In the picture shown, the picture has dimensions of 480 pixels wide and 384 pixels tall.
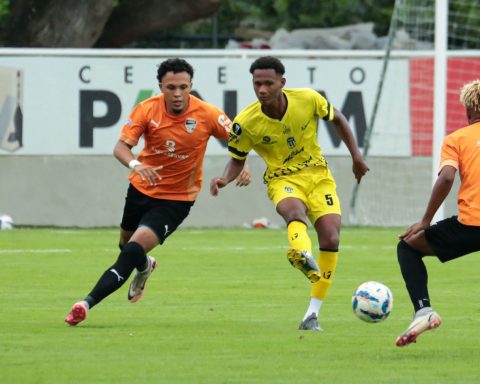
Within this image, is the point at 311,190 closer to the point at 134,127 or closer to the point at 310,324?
the point at 310,324

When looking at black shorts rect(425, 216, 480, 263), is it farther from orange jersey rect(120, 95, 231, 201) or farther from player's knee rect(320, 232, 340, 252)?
orange jersey rect(120, 95, 231, 201)

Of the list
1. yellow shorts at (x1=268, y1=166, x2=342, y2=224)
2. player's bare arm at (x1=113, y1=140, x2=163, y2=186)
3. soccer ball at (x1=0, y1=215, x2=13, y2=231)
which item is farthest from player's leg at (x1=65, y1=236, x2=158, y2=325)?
soccer ball at (x1=0, y1=215, x2=13, y2=231)

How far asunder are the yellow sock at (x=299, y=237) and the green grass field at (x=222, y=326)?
0.66m

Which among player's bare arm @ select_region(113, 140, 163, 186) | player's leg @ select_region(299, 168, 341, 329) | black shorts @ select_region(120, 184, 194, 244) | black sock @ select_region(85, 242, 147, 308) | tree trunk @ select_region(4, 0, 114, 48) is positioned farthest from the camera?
tree trunk @ select_region(4, 0, 114, 48)

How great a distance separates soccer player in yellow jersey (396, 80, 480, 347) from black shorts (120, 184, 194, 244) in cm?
265

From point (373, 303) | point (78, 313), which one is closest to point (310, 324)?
point (373, 303)

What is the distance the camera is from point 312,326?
36.5 feet

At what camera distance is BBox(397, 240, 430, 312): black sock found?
9852 millimetres

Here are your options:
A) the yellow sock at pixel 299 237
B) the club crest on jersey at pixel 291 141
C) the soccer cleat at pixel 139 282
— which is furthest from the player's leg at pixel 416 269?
the soccer cleat at pixel 139 282

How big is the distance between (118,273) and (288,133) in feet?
5.66

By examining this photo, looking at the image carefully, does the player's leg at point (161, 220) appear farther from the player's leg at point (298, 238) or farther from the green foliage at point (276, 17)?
the green foliage at point (276, 17)

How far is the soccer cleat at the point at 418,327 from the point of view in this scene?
9438mm

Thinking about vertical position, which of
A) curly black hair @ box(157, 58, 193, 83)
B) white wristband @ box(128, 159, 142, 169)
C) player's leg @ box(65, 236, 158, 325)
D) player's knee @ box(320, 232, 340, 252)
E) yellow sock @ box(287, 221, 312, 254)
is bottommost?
player's leg @ box(65, 236, 158, 325)

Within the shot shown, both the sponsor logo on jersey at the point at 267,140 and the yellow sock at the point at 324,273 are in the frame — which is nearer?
the yellow sock at the point at 324,273
